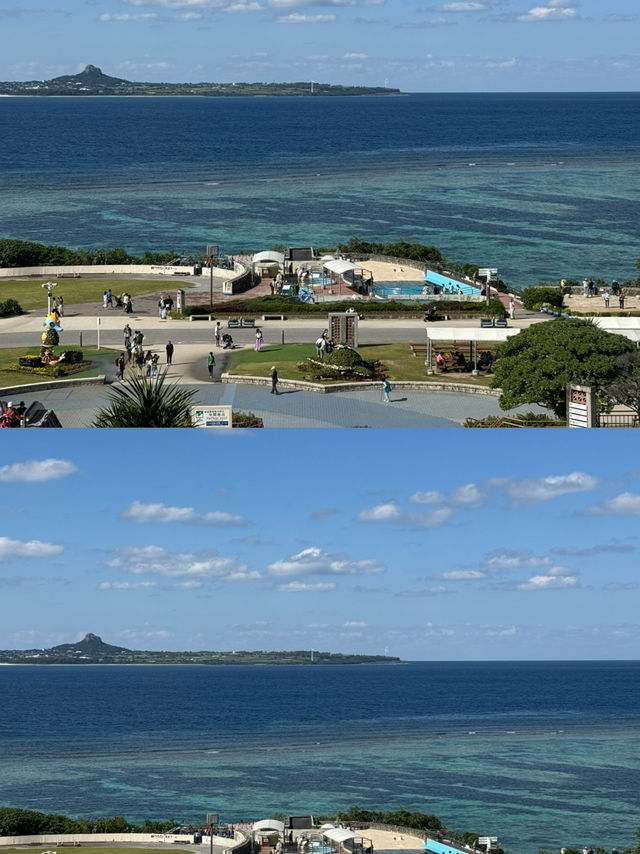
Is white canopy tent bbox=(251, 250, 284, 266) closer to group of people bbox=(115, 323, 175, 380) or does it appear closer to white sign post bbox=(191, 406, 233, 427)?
group of people bbox=(115, 323, 175, 380)

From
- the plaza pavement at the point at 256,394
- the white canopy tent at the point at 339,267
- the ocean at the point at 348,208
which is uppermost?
the ocean at the point at 348,208

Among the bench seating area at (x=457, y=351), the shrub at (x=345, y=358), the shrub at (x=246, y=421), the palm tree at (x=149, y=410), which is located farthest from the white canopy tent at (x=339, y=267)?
the palm tree at (x=149, y=410)

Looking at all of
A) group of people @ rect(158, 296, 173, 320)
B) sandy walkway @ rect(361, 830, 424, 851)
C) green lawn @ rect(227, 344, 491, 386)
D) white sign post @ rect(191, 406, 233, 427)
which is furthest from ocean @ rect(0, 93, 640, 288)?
white sign post @ rect(191, 406, 233, 427)

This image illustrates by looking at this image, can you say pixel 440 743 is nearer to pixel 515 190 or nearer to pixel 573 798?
pixel 573 798

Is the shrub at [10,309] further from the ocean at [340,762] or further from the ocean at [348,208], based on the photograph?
the ocean at [348,208]

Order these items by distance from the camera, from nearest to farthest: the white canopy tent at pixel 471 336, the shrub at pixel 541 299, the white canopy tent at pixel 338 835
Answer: the white canopy tent at pixel 338 835
the white canopy tent at pixel 471 336
the shrub at pixel 541 299

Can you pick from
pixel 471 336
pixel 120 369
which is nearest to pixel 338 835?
pixel 120 369

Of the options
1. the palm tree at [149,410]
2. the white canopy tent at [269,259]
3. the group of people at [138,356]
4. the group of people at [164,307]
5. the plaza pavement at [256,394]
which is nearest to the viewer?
the palm tree at [149,410]
